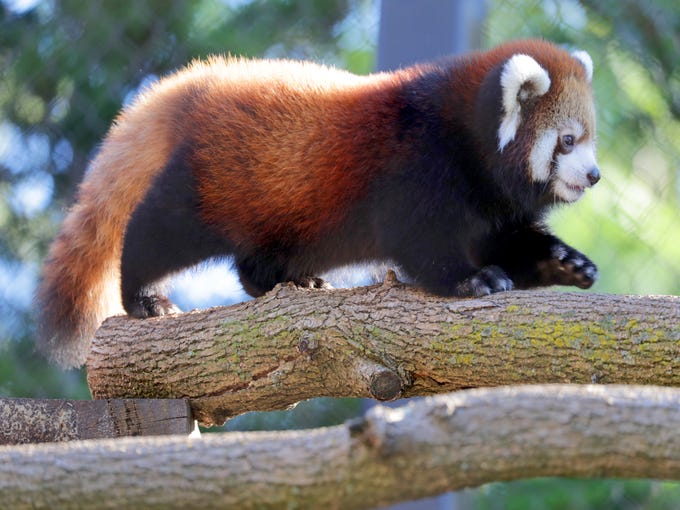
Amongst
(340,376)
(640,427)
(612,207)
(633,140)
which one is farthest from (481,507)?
(640,427)

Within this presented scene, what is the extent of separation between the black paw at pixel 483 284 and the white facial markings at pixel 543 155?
236mm

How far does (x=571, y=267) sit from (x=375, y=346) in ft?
1.58

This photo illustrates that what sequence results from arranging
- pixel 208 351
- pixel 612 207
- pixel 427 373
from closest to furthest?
pixel 427 373
pixel 208 351
pixel 612 207

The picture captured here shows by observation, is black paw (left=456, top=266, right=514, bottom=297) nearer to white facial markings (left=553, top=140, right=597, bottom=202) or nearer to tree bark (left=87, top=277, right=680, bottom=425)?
tree bark (left=87, top=277, right=680, bottom=425)

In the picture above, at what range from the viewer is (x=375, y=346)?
141 centimetres

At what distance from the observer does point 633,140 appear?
2682mm

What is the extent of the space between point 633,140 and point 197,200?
1.48 meters

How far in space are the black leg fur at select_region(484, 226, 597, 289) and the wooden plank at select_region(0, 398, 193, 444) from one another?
0.65 meters

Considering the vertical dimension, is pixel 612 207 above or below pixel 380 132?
below

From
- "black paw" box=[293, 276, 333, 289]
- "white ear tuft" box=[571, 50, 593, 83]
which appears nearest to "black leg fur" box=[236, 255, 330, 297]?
"black paw" box=[293, 276, 333, 289]

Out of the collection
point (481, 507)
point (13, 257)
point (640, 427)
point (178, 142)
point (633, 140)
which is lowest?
point (481, 507)

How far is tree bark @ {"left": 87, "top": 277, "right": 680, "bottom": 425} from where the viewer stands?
128 centimetres

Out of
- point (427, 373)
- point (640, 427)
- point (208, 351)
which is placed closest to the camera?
point (640, 427)

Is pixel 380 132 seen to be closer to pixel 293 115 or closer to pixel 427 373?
pixel 293 115
